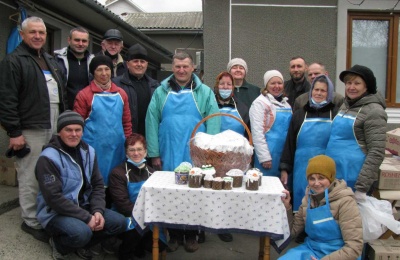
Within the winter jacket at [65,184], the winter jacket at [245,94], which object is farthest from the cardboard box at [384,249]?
the winter jacket at [65,184]

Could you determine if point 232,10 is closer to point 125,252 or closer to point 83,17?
point 83,17

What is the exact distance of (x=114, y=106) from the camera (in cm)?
396

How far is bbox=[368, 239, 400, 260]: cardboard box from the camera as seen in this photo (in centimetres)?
331

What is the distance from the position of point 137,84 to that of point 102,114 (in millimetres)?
800

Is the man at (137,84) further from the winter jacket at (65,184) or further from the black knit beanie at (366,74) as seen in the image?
the black knit beanie at (366,74)

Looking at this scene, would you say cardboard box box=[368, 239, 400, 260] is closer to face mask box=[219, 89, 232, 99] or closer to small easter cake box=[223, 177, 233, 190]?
small easter cake box=[223, 177, 233, 190]

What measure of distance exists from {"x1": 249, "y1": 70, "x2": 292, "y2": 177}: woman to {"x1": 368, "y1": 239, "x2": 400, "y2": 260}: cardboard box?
113cm

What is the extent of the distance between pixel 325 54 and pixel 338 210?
3.69 metres

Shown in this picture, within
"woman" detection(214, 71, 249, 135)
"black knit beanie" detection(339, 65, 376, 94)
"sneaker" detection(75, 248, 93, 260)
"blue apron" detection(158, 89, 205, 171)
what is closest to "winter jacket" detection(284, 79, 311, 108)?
"woman" detection(214, 71, 249, 135)

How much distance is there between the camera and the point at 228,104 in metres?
4.16

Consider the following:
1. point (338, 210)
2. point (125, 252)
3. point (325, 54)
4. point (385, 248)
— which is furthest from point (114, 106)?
point (325, 54)

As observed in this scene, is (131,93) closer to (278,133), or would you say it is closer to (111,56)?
(111,56)

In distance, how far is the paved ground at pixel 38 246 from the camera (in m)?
3.58

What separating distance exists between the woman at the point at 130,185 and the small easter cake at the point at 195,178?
0.78 m
